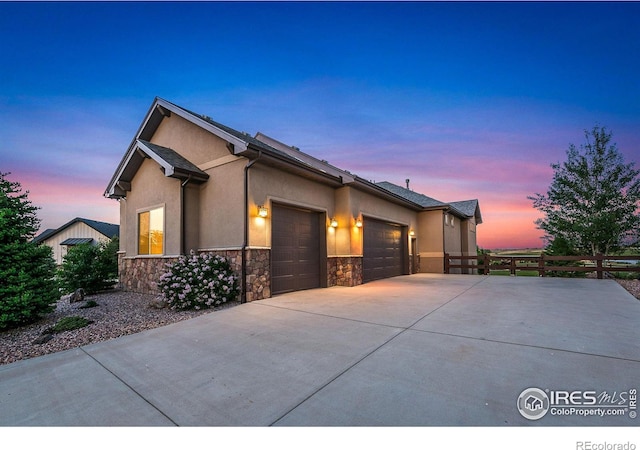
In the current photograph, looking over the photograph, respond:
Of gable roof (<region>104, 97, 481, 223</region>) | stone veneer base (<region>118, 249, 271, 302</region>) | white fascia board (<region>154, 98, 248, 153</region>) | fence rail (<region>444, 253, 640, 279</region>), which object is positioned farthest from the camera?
fence rail (<region>444, 253, 640, 279</region>)

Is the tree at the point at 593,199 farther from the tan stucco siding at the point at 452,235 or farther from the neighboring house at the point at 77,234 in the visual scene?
the neighboring house at the point at 77,234

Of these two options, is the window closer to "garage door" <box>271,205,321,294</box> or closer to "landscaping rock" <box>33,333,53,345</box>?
"garage door" <box>271,205,321,294</box>

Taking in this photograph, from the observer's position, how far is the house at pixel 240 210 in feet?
24.0

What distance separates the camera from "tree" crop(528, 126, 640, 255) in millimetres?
13469

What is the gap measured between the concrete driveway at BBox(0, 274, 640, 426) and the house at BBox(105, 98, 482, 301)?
2807 millimetres

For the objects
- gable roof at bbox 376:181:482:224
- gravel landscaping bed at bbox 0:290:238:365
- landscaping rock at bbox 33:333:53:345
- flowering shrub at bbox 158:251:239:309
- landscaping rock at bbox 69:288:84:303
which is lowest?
landscaping rock at bbox 69:288:84:303

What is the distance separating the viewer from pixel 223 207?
771 cm

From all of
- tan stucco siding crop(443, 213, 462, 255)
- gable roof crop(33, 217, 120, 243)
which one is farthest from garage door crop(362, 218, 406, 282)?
gable roof crop(33, 217, 120, 243)

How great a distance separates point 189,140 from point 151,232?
11.1 feet

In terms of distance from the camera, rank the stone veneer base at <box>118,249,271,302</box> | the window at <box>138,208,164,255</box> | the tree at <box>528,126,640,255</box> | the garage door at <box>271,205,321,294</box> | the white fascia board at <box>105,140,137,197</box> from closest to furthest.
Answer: the stone veneer base at <box>118,249,271,302</box> → the garage door at <box>271,205,321,294</box> → the window at <box>138,208,164,255</box> → the white fascia board at <box>105,140,137,197</box> → the tree at <box>528,126,640,255</box>

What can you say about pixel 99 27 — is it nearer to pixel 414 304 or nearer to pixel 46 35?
pixel 46 35

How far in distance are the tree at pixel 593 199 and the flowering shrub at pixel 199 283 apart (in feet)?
54.1

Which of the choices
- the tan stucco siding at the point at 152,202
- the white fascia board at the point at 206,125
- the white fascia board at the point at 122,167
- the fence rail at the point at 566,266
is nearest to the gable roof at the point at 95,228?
the white fascia board at the point at 122,167

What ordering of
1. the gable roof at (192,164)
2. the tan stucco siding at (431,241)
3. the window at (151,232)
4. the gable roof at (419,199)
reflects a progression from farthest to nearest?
1. the gable roof at (419,199)
2. the tan stucco siding at (431,241)
3. the window at (151,232)
4. the gable roof at (192,164)
